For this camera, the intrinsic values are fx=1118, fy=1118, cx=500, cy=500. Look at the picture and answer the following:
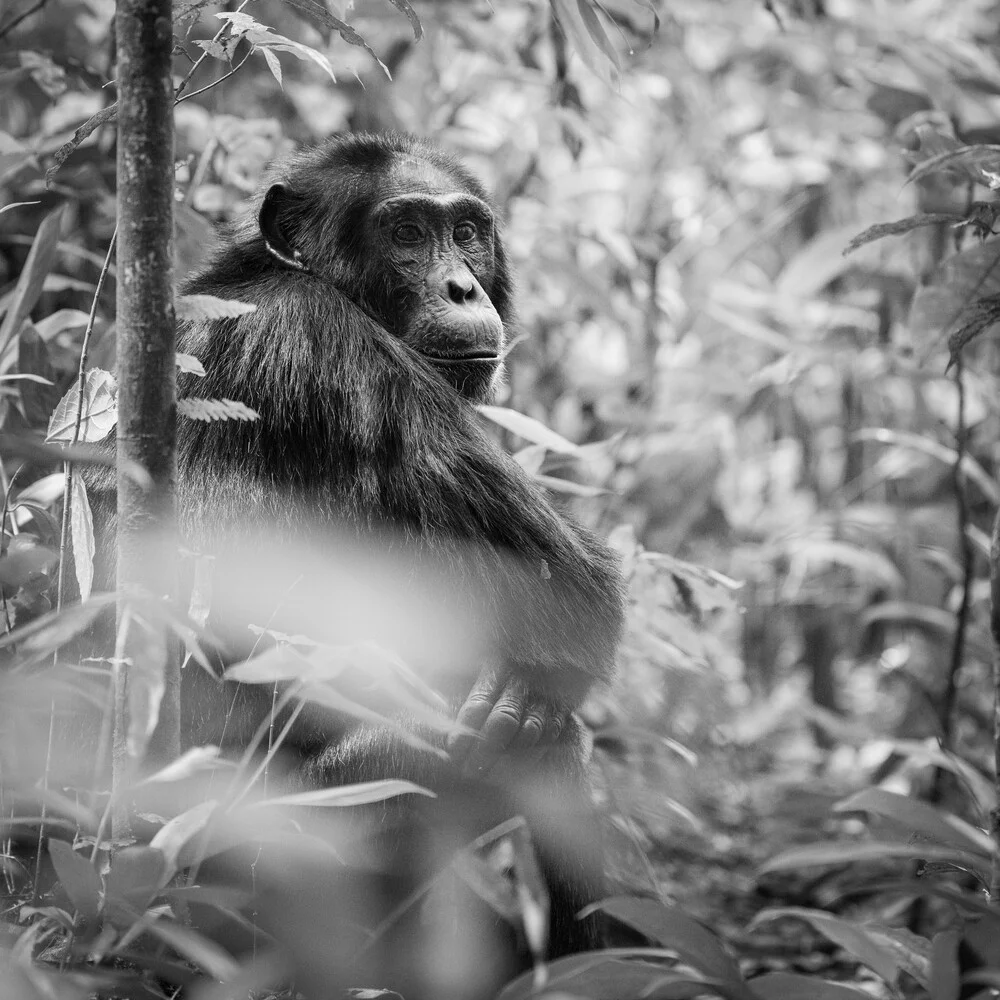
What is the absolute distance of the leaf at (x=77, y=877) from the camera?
4.15 feet

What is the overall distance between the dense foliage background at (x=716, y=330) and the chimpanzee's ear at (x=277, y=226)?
0.52 feet

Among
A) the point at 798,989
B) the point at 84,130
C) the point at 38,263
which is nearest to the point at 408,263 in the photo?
the point at 38,263

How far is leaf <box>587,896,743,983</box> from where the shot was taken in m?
1.32

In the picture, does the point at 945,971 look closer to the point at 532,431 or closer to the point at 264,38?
the point at 532,431

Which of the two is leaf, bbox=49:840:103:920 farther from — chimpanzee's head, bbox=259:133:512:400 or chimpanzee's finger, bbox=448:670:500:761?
chimpanzee's head, bbox=259:133:512:400

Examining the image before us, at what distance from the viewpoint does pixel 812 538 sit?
13.4 feet

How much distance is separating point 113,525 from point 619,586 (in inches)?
42.0

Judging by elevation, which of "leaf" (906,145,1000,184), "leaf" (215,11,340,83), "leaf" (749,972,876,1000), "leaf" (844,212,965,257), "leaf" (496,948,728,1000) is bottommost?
"leaf" (749,972,876,1000)

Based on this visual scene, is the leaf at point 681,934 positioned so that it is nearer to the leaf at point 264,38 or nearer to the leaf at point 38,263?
the leaf at point 264,38

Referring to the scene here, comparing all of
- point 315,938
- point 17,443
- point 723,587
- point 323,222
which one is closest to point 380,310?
point 323,222

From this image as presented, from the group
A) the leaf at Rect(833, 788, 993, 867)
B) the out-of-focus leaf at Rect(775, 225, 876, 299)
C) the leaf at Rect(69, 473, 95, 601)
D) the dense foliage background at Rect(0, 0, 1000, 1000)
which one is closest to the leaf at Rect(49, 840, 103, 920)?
the leaf at Rect(69, 473, 95, 601)

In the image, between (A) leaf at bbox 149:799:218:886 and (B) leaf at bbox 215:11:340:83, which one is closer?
(A) leaf at bbox 149:799:218:886

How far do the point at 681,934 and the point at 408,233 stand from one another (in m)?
Answer: 2.04

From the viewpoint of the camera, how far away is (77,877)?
127 centimetres
